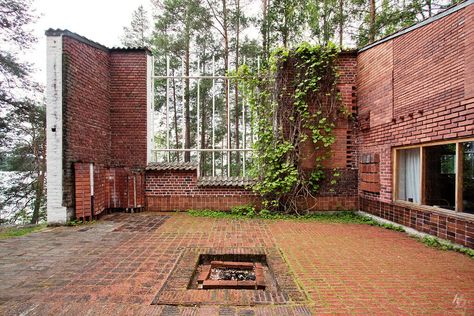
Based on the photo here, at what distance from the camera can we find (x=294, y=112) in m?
6.30

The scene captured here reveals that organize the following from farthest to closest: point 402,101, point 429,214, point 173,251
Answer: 1. point 402,101
2. point 429,214
3. point 173,251

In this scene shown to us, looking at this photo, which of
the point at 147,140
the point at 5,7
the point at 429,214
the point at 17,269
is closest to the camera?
the point at 17,269

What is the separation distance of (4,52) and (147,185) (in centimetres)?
770

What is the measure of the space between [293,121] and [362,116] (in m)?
1.76

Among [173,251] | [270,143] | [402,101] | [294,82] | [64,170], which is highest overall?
[294,82]

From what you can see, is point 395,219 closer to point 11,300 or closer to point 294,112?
point 294,112


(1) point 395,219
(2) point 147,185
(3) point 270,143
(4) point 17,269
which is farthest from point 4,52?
(1) point 395,219

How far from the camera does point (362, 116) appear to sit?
6.24 m

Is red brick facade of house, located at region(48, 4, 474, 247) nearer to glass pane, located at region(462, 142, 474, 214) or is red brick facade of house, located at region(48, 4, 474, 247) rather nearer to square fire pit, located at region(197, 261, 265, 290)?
glass pane, located at region(462, 142, 474, 214)

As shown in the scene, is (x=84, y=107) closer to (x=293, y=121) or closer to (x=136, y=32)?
(x=293, y=121)

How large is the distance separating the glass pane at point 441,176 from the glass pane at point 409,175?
0.20 meters

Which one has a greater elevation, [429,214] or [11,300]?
[429,214]

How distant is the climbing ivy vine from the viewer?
20.2ft

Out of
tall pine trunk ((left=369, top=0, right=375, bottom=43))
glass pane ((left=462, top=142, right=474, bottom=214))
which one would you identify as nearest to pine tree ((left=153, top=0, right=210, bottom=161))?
tall pine trunk ((left=369, top=0, right=375, bottom=43))
